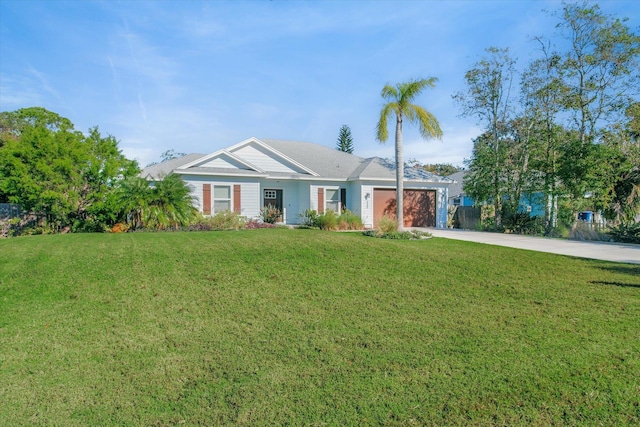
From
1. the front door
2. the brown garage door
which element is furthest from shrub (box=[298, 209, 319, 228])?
the brown garage door

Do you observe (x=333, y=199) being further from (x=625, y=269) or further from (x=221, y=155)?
(x=625, y=269)

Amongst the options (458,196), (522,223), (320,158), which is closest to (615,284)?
(522,223)

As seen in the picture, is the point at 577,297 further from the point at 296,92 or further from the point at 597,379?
the point at 296,92

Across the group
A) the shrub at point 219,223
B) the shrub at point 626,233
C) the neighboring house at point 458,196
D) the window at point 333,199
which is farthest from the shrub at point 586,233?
the neighboring house at point 458,196

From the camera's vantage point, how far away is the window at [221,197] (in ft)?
62.6

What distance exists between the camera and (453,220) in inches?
938

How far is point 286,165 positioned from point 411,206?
7.69 meters

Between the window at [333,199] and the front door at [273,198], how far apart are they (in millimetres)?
2782

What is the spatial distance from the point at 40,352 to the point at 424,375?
4.35 metres

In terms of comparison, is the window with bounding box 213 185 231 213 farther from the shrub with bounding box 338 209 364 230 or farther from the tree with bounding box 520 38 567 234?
the tree with bounding box 520 38 567 234

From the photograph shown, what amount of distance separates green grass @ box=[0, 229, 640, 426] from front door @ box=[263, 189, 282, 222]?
13.4 metres

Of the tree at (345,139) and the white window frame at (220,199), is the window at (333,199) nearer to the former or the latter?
the white window frame at (220,199)

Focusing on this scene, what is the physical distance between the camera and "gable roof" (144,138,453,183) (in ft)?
63.3

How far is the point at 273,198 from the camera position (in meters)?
22.1
